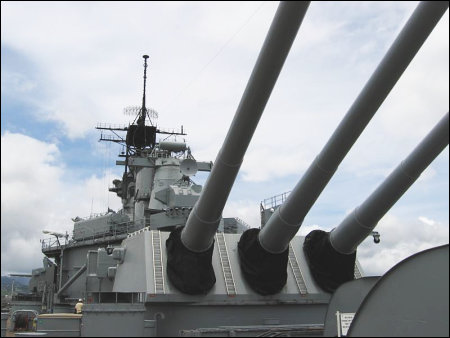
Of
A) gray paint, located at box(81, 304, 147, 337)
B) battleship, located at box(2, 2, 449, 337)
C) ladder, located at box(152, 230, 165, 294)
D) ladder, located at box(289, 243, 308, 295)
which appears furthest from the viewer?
ladder, located at box(289, 243, 308, 295)

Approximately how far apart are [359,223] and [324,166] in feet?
4.91

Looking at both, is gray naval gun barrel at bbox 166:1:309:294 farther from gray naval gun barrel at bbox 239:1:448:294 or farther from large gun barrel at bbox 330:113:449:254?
large gun barrel at bbox 330:113:449:254

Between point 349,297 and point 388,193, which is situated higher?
point 388,193

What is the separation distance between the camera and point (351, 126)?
609cm

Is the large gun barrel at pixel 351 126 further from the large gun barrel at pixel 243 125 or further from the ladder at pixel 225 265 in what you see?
the large gun barrel at pixel 243 125

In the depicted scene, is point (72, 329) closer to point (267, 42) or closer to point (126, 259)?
point (126, 259)

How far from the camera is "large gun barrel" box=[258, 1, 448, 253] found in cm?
502

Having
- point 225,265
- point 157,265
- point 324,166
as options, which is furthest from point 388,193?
point 157,265

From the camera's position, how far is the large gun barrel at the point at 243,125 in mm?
4766

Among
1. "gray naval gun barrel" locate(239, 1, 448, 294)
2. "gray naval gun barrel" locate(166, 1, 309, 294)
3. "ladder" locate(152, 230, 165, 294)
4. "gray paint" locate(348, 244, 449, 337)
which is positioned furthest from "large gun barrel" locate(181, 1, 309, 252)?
"gray paint" locate(348, 244, 449, 337)

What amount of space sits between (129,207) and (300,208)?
1577 cm

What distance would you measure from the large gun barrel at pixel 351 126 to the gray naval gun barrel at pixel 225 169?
1.04 m

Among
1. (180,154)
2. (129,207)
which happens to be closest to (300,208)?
(180,154)

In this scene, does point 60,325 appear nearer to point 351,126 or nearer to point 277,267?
point 277,267
